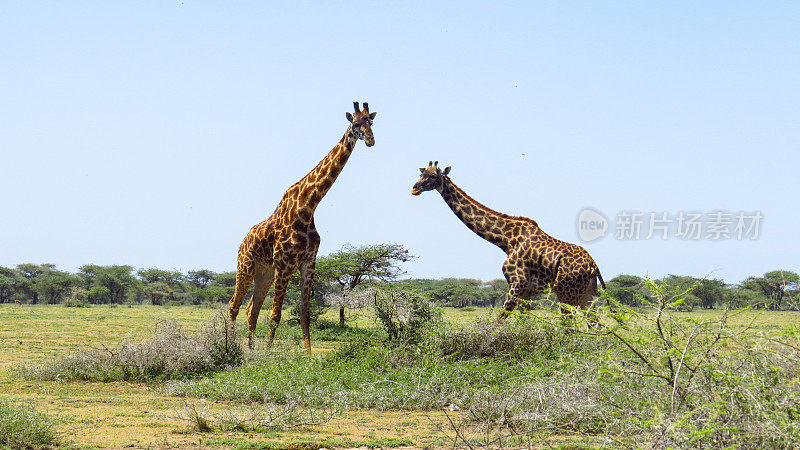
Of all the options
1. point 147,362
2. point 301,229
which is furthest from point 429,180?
point 147,362

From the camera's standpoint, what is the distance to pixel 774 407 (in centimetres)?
359

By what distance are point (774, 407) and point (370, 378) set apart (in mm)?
5193

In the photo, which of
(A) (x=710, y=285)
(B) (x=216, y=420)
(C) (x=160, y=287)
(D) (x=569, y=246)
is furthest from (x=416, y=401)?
(C) (x=160, y=287)

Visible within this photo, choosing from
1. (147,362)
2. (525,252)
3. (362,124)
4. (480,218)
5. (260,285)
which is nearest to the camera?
(147,362)

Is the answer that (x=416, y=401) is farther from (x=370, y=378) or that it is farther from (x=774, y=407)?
(x=774, y=407)

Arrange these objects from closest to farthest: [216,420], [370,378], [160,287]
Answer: [216,420], [370,378], [160,287]

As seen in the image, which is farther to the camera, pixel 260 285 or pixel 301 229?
pixel 260 285

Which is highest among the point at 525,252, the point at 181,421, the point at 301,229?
the point at 301,229

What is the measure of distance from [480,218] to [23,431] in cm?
798

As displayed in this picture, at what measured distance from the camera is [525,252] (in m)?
11.3

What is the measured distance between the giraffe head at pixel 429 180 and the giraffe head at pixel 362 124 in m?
1.57

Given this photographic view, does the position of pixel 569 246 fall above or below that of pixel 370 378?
above

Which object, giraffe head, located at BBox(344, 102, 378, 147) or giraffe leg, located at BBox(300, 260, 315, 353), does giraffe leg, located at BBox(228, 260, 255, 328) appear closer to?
giraffe leg, located at BBox(300, 260, 315, 353)

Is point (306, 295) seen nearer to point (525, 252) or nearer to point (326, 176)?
point (326, 176)
